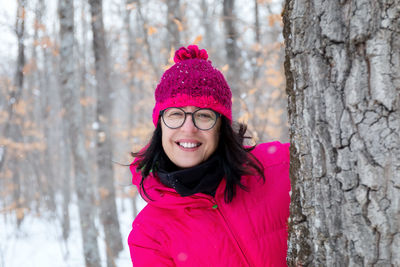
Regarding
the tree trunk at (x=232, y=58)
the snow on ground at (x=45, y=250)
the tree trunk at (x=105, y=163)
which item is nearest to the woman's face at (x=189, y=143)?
the tree trunk at (x=232, y=58)

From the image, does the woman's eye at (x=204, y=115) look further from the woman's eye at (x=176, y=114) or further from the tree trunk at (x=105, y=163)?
the tree trunk at (x=105, y=163)

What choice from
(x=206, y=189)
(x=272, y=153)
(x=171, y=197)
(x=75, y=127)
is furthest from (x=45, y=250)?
(x=272, y=153)

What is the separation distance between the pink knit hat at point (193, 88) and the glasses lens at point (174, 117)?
0.12ft

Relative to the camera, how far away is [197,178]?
171 cm

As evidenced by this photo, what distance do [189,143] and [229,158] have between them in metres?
0.25

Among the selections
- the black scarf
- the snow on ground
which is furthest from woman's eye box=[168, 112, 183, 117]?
the snow on ground

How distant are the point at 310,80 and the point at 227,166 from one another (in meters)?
0.86

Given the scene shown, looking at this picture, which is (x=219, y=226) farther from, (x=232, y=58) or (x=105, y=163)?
(x=105, y=163)

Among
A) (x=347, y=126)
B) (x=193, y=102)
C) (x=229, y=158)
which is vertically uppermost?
(x=193, y=102)

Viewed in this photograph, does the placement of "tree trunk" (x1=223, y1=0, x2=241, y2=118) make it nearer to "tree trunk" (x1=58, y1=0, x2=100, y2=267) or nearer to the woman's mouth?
"tree trunk" (x1=58, y1=0, x2=100, y2=267)

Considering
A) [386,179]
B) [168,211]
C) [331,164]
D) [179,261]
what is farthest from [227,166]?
[386,179]

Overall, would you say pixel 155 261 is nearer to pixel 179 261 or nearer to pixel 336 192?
pixel 179 261

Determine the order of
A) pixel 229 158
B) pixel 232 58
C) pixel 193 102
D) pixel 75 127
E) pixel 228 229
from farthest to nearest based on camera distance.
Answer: pixel 232 58 < pixel 75 127 < pixel 229 158 < pixel 193 102 < pixel 228 229

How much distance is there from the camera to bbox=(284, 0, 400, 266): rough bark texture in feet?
2.82
